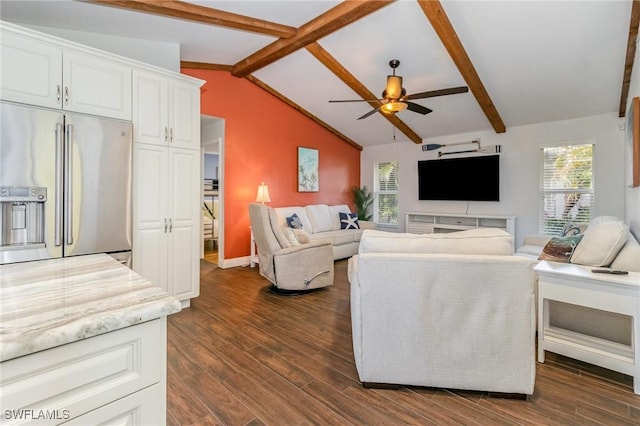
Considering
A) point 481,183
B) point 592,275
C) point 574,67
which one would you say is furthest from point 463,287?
point 481,183

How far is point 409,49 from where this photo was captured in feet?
13.5

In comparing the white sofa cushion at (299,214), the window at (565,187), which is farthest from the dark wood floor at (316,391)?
the window at (565,187)

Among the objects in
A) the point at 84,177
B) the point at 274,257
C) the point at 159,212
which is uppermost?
the point at 84,177

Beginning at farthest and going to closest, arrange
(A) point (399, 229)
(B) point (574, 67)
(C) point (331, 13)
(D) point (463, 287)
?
1. (A) point (399, 229)
2. (B) point (574, 67)
3. (C) point (331, 13)
4. (D) point (463, 287)

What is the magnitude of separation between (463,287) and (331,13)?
10.9ft

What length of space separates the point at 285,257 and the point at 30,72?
8.74 ft

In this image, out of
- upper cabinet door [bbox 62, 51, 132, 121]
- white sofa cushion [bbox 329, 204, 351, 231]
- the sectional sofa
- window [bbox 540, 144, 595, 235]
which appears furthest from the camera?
white sofa cushion [bbox 329, 204, 351, 231]

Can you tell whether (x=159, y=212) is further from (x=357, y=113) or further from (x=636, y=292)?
(x=357, y=113)

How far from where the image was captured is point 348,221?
20.3ft

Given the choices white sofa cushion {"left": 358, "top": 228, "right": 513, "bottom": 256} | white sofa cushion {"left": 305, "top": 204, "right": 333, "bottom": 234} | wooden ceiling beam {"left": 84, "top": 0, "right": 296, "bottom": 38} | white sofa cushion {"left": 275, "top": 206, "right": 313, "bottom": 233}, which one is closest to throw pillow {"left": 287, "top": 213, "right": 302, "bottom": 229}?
white sofa cushion {"left": 275, "top": 206, "right": 313, "bottom": 233}

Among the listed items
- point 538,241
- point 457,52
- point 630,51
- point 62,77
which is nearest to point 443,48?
point 457,52

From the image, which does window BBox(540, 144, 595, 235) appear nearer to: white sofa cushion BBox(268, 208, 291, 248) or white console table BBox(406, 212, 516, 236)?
white console table BBox(406, 212, 516, 236)

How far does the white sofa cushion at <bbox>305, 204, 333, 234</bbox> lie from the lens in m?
5.74

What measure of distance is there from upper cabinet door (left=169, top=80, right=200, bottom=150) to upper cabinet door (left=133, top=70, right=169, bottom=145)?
0.06m
